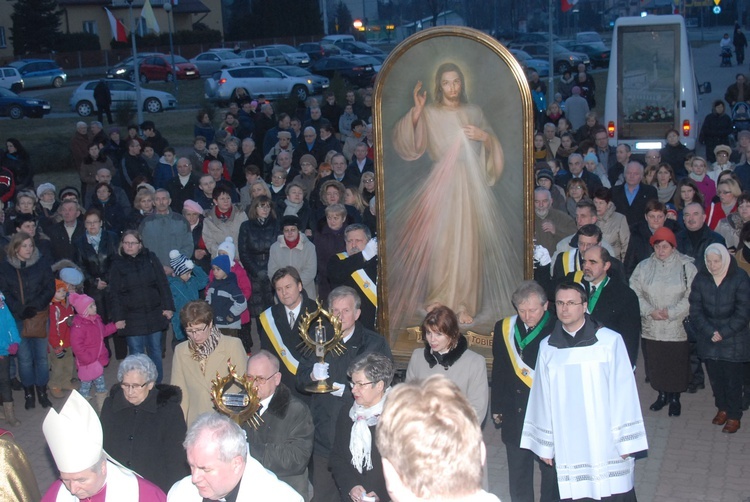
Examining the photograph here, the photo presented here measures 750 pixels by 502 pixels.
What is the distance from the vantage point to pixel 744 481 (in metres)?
7.29

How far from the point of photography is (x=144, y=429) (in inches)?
235

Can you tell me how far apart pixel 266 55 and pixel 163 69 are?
5585 millimetres

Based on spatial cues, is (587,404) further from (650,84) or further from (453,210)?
(650,84)

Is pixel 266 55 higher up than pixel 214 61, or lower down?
higher up

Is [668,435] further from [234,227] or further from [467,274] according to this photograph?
[234,227]

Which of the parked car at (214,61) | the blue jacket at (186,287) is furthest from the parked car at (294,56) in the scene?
the blue jacket at (186,287)

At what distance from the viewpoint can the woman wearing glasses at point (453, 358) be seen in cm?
608

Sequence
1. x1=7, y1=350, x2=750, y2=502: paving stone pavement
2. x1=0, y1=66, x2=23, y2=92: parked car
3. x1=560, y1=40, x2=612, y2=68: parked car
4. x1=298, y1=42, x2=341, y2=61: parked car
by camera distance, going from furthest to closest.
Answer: x1=298, y1=42, x2=341, y2=61: parked car, x1=560, y1=40, x2=612, y2=68: parked car, x1=0, y1=66, x2=23, y2=92: parked car, x1=7, y1=350, x2=750, y2=502: paving stone pavement

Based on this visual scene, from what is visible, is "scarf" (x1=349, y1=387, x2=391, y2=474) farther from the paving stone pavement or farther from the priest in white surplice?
the paving stone pavement

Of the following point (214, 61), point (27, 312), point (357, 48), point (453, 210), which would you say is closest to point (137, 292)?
point (27, 312)

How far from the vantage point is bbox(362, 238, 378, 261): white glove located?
8.98 metres

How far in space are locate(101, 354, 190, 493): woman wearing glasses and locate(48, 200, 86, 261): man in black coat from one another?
5.40m

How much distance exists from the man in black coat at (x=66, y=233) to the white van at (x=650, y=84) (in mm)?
10587

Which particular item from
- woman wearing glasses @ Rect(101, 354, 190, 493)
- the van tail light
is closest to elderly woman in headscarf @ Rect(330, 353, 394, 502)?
woman wearing glasses @ Rect(101, 354, 190, 493)
